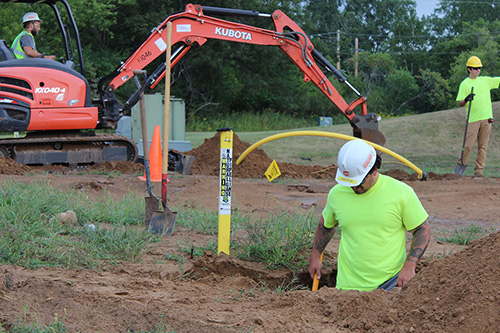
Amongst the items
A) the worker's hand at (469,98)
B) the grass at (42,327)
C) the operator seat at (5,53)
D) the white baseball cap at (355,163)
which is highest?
the operator seat at (5,53)

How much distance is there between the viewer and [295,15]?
34312mm

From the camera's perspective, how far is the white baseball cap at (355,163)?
14.0ft

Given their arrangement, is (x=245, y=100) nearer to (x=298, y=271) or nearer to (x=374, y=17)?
(x=374, y=17)

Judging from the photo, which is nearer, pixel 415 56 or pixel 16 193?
pixel 16 193

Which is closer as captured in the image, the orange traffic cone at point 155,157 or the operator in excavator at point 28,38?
the orange traffic cone at point 155,157

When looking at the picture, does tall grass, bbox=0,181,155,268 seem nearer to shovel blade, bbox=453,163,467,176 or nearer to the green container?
shovel blade, bbox=453,163,467,176

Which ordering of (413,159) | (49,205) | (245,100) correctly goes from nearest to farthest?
(49,205) < (413,159) < (245,100)

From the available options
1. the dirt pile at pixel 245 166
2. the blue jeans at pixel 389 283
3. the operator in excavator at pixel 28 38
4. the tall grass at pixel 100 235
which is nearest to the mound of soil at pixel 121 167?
the dirt pile at pixel 245 166

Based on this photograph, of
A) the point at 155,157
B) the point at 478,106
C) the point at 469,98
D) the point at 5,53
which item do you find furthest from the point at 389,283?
the point at 5,53

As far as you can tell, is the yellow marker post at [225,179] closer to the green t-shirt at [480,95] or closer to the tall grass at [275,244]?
the tall grass at [275,244]

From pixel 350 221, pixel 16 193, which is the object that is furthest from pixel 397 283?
pixel 16 193

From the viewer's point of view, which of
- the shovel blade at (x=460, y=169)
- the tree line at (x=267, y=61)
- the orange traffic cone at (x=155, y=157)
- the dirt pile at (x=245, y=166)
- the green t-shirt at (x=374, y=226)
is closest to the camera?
the green t-shirt at (x=374, y=226)

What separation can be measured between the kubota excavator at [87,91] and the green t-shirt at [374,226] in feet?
24.2

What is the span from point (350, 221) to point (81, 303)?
207 cm
